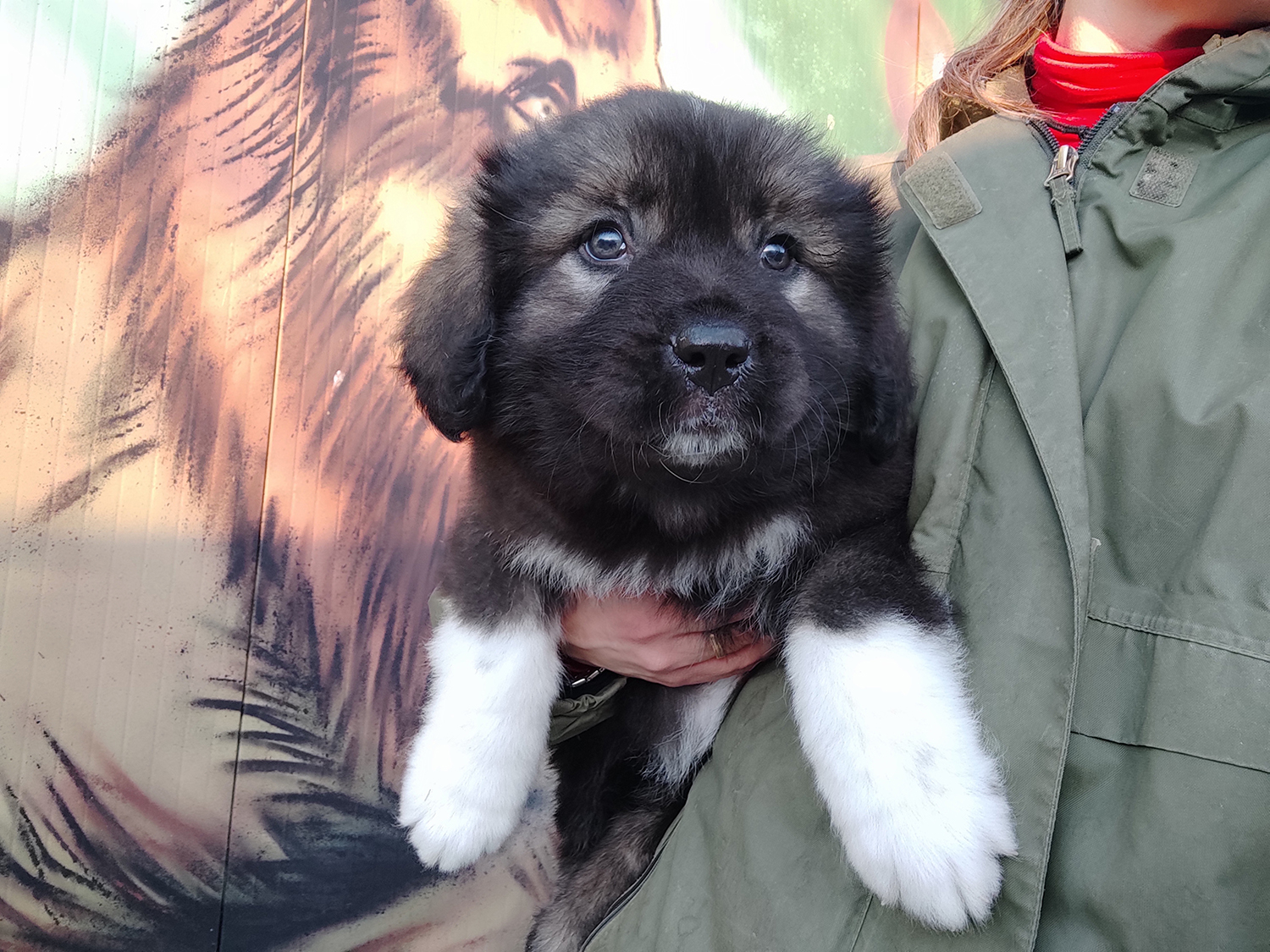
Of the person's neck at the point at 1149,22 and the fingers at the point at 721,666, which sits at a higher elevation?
the person's neck at the point at 1149,22

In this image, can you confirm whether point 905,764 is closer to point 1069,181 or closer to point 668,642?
point 668,642

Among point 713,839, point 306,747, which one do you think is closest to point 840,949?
point 713,839

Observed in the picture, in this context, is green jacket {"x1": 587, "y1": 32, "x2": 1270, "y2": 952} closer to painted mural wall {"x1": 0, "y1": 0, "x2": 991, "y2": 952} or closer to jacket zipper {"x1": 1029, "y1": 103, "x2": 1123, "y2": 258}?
jacket zipper {"x1": 1029, "y1": 103, "x2": 1123, "y2": 258}

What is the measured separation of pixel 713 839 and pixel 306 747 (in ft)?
6.49

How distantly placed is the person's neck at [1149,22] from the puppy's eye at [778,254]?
0.77 meters

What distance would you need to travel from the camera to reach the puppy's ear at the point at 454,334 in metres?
1.56

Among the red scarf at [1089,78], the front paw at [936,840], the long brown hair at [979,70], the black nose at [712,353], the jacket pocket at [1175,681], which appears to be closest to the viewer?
the jacket pocket at [1175,681]

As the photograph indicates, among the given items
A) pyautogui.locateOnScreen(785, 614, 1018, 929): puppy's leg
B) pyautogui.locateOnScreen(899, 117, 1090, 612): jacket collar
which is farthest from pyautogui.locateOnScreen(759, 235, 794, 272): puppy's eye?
pyautogui.locateOnScreen(785, 614, 1018, 929): puppy's leg

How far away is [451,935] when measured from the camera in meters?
3.19

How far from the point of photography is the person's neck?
155 centimetres

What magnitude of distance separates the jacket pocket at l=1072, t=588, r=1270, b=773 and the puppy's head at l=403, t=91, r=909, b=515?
0.52 meters

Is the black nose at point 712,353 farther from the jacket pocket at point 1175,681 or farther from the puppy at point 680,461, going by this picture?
the jacket pocket at point 1175,681

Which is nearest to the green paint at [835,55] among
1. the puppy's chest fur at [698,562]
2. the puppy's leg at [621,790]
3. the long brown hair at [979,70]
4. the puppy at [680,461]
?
the long brown hair at [979,70]

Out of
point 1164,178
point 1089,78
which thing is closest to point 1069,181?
point 1164,178
